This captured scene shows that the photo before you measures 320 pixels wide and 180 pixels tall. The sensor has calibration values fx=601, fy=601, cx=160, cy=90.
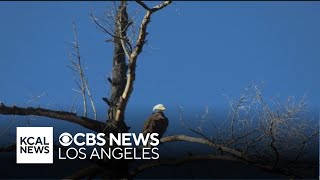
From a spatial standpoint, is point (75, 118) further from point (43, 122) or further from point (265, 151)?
point (265, 151)

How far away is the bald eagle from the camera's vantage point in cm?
807

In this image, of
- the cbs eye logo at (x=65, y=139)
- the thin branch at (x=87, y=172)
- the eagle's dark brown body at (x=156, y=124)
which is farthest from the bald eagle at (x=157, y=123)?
the thin branch at (x=87, y=172)

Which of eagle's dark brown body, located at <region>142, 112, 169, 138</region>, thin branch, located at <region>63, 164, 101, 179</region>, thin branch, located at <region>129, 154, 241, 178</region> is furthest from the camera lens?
eagle's dark brown body, located at <region>142, 112, 169, 138</region>

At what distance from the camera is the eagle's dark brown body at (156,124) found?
318 inches

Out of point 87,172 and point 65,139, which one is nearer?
point 87,172

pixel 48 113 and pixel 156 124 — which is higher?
pixel 48 113

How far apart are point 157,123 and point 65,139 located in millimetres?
1291
